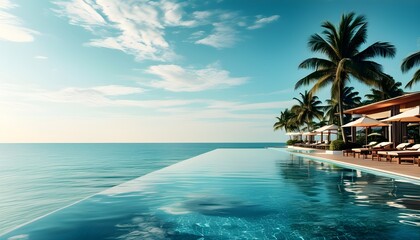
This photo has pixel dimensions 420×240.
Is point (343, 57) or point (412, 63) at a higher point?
point (343, 57)

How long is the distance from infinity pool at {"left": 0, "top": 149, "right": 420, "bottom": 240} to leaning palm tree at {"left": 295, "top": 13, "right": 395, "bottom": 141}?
13.1 metres

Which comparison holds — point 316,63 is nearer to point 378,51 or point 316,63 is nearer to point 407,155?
point 378,51

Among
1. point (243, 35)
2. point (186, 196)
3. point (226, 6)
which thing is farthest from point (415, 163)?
point (243, 35)

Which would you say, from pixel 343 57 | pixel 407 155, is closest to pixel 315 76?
pixel 343 57

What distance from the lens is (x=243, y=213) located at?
636 centimetres

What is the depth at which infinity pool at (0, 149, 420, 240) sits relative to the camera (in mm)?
5027

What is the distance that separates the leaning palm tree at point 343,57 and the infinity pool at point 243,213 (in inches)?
514

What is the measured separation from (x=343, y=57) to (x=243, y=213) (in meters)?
19.0

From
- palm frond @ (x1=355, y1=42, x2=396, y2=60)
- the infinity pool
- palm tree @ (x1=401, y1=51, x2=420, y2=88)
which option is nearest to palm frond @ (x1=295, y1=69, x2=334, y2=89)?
palm frond @ (x1=355, y1=42, x2=396, y2=60)

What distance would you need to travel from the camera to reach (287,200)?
7555 millimetres

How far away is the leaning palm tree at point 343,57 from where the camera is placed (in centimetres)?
2091

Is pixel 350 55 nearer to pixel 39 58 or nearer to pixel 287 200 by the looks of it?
pixel 287 200

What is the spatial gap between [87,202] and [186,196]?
2414 mm

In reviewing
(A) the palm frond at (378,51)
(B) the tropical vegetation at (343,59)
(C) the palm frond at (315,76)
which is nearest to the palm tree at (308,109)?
(B) the tropical vegetation at (343,59)
